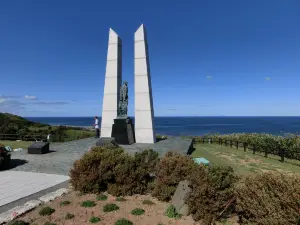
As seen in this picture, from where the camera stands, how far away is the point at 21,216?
5391 mm

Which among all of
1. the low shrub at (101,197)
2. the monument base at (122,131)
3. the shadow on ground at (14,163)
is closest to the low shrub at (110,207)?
the low shrub at (101,197)

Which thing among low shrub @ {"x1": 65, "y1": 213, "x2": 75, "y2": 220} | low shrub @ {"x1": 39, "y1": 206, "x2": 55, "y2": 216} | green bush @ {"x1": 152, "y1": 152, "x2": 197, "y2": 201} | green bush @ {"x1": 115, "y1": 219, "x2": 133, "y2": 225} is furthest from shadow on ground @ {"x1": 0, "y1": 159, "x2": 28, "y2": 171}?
green bush @ {"x1": 115, "y1": 219, "x2": 133, "y2": 225}

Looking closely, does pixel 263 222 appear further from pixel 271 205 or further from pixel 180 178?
pixel 180 178

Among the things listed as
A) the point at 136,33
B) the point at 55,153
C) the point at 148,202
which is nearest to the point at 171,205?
the point at 148,202

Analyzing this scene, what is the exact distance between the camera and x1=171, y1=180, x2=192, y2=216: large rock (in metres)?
5.56

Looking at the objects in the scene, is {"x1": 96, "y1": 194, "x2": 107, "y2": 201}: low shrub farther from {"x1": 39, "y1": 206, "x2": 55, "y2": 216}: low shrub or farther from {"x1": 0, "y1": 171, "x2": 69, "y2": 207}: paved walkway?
{"x1": 0, "y1": 171, "x2": 69, "y2": 207}: paved walkway

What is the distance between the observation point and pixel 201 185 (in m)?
5.41

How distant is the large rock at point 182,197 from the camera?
5562 mm

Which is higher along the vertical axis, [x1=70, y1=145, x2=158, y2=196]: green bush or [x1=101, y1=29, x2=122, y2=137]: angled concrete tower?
[x1=101, y1=29, x2=122, y2=137]: angled concrete tower

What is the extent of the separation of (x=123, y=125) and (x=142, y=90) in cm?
304

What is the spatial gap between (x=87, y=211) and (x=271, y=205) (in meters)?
4.10

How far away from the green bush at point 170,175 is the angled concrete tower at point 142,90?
36.1 feet

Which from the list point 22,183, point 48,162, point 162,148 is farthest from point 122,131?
point 22,183

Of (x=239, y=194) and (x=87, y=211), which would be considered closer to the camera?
(x=239, y=194)
